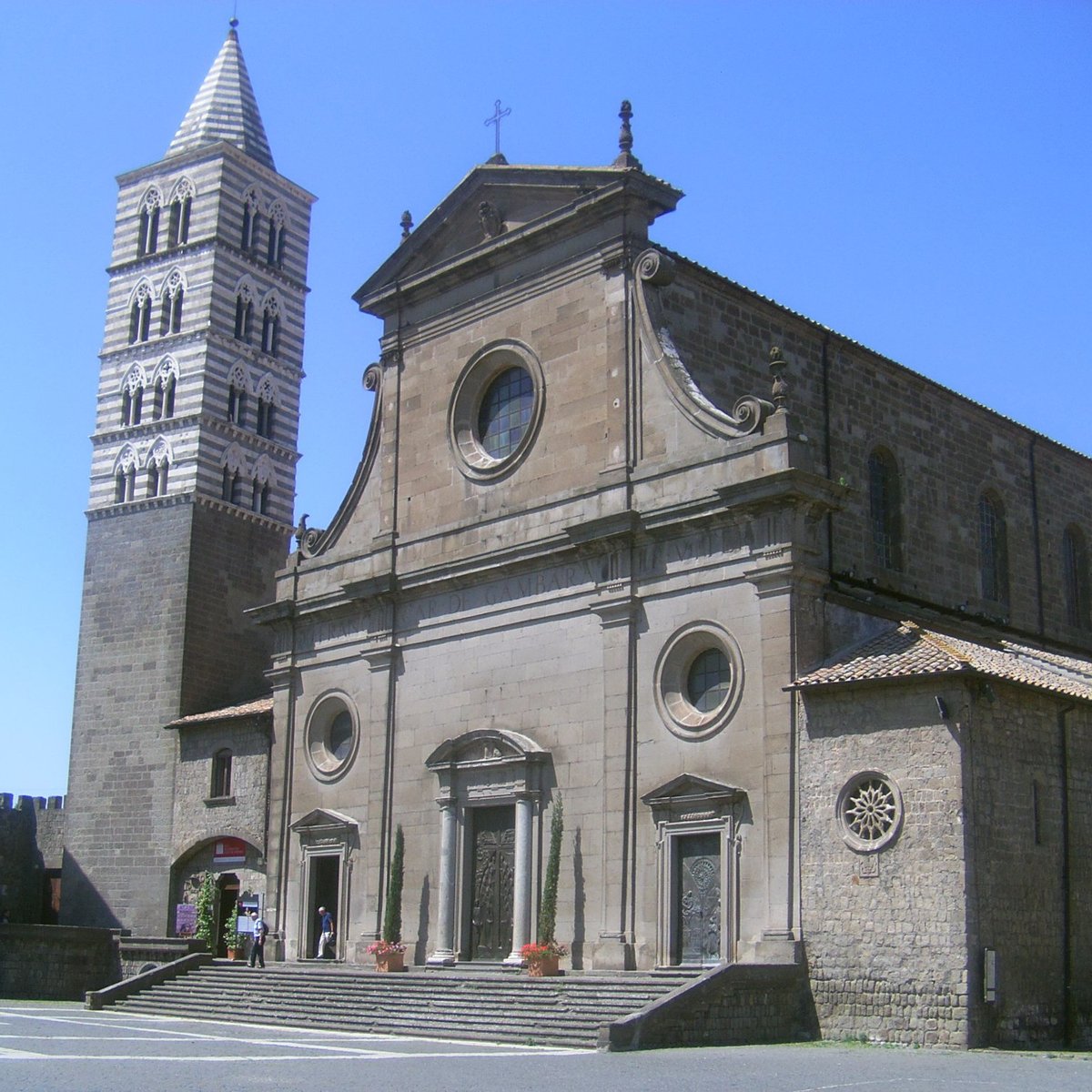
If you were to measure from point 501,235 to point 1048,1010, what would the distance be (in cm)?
1749

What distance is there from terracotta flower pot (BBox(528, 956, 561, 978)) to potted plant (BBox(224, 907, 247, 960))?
34.8 feet

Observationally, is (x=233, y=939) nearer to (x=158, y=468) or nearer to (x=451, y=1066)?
(x=158, y=468)

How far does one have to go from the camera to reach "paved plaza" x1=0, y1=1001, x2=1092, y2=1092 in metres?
13.9

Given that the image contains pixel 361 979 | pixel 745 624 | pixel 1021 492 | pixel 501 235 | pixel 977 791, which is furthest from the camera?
pixel 1021 492

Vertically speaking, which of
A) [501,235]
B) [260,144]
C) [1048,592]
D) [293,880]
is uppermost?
[260,144]

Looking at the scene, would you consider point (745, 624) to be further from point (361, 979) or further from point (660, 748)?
point (361, 979)

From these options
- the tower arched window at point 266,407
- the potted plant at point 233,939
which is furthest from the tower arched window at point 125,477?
the potted plant at point 233,939

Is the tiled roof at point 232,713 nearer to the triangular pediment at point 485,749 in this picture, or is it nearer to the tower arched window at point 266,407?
the triangular pediment at point 485,749

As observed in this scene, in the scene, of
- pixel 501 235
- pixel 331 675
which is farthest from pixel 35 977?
pixel 501 235

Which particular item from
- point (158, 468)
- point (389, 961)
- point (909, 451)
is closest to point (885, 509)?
point (909, 451)

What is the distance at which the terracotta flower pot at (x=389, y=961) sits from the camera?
26422 millimetres

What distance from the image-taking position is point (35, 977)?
1382 inches

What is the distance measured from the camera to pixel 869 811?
21.2 metres

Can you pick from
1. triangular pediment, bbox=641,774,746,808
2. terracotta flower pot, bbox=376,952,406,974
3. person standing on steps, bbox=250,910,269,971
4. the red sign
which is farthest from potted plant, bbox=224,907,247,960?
triangular pediment, bbox=641,774,746,808
